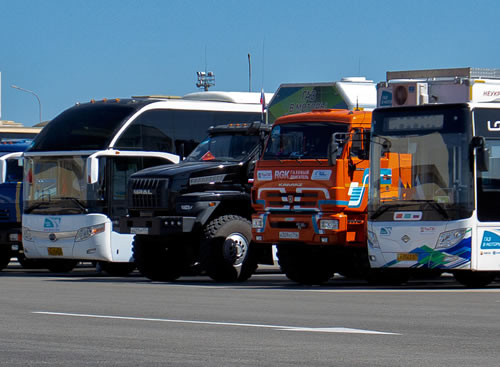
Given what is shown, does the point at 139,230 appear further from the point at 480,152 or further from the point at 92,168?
the point at 480,152

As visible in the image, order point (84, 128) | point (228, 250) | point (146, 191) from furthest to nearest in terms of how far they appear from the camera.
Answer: point (84, 128), point (146, 191), point (228, 250)

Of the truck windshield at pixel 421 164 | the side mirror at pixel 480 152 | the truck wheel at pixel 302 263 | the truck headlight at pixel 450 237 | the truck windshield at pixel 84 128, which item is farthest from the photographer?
the truck windshield at pixel 84 128

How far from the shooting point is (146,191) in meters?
23.4

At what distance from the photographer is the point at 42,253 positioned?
26.1 metres

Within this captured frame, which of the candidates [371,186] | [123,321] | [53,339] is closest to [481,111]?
[371,186]

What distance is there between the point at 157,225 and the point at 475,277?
576 cm

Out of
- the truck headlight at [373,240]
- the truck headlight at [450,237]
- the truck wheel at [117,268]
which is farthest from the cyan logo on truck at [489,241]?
the truck wheel at [117,268]

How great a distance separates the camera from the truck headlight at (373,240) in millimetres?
20672

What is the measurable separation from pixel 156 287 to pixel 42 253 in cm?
590

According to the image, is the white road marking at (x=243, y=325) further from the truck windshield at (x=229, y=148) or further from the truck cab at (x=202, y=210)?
the truck windshield at (x=229, y=148)

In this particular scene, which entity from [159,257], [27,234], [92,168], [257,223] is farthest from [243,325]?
[27,234]

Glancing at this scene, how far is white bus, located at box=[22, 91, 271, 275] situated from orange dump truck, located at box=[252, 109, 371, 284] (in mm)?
4045

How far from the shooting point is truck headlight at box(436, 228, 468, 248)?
1970cm

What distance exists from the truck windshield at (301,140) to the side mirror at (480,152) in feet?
8.72
